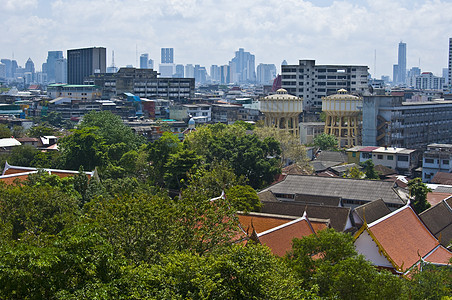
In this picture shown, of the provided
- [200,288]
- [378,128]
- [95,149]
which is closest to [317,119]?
[378,128]

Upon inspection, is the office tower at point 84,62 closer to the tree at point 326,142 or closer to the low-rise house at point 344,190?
the tree at point 326,142

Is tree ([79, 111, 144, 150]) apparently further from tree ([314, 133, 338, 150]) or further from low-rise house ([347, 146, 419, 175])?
low-rise house ([347, 146, 419, 175])

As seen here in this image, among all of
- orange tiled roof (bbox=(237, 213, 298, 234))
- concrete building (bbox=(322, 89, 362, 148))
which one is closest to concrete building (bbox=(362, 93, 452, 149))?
concrete building (bbox=(322, 89, 362, 148))

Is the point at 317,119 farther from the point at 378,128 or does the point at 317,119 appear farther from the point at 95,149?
the point at 95,149

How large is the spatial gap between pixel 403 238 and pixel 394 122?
44444 millimetres

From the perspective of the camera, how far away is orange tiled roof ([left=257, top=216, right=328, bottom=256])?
3083cm

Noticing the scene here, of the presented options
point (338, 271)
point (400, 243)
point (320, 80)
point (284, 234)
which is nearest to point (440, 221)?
point (400, 243)

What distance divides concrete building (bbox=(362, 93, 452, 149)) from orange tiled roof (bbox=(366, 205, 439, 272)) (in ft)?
132

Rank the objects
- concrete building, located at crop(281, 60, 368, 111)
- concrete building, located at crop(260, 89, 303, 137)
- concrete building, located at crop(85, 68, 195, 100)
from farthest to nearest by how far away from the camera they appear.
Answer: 1. concrete building, located at crop(85, 68, 195, 100)
2. concrete building, located at crop(281, 60, 368, 111)
3. concrete building, located at crop(260, 89, 303, 137)

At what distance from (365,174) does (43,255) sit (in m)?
43.2

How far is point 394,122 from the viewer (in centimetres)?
7550

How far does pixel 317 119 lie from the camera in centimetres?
10450

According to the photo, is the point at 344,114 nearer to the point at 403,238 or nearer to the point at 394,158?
the point at 394,158

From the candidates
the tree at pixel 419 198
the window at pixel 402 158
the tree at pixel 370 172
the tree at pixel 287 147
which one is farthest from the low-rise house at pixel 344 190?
the window at pixel 402 158
